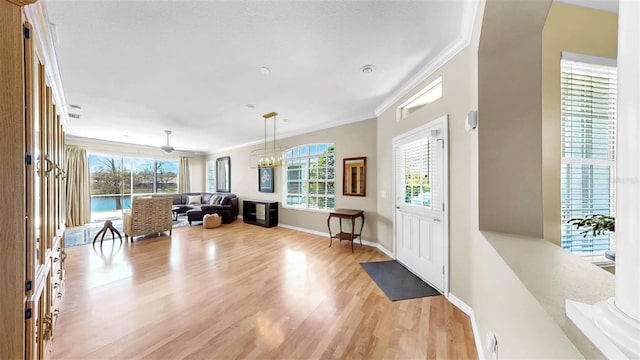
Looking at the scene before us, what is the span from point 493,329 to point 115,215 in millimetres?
9813

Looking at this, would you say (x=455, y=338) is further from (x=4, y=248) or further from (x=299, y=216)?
(x=299, y=216)

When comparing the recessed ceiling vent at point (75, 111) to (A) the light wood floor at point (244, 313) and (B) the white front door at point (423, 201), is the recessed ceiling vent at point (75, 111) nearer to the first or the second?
(A) the light wood floor at point (244, 313)

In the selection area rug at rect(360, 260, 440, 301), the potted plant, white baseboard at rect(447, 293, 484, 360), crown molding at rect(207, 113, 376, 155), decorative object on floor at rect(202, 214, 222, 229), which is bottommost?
area rug at rect(360, 260, 440, 301)

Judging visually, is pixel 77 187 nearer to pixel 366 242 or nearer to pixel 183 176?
pixel 183 176

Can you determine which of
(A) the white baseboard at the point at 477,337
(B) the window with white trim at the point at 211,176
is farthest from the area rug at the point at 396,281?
(B) the window with white trim at the point at 211,176

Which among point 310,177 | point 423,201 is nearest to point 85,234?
point 310,177

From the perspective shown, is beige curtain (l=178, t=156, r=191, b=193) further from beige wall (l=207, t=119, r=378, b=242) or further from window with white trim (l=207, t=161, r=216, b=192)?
beige wall (l=207, t=119, r=378, b=242)

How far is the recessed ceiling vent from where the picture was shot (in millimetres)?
3669

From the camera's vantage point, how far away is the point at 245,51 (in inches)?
85.6

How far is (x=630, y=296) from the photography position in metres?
0.44

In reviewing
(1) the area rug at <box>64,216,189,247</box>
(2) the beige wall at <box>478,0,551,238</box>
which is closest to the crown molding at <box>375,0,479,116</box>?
(2) the beige wall at <box>478,0,551,238</box>

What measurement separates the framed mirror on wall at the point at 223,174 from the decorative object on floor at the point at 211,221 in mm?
2074

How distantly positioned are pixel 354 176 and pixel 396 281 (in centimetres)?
225

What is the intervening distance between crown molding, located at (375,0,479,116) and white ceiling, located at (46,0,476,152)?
1 centimetres
